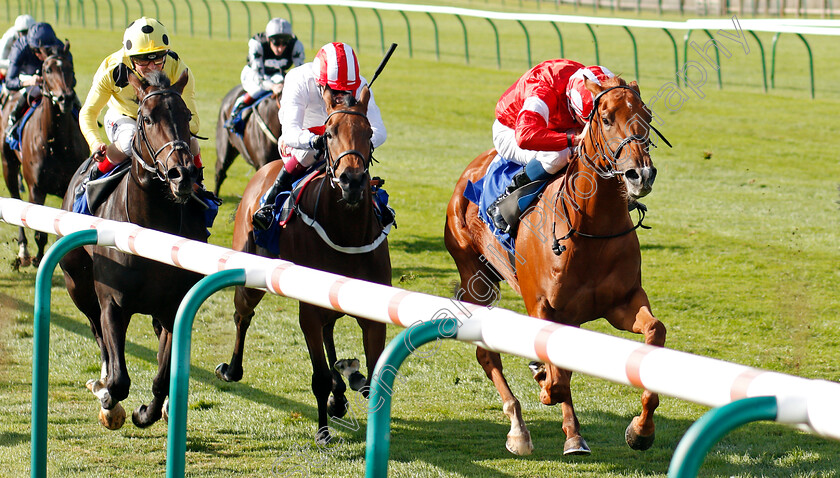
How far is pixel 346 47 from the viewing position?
5395mm

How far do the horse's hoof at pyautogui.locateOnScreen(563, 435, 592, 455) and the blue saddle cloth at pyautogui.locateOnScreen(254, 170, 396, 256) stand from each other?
4.93 ft

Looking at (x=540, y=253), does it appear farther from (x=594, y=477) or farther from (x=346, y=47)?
(x=346, y=47)

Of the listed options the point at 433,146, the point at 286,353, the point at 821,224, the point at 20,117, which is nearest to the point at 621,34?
the point at 433,146

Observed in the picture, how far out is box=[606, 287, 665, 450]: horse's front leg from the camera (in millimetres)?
4395

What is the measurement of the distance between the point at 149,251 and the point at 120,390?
187 centimetres

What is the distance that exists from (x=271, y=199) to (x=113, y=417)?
1447 millimetres

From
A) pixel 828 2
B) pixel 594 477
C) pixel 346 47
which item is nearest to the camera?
pixel 594 477

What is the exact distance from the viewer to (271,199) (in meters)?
5.57

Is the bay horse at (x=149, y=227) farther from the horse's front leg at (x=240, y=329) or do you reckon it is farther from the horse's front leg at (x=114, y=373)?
the horse's front leg at (x=240, y=329)

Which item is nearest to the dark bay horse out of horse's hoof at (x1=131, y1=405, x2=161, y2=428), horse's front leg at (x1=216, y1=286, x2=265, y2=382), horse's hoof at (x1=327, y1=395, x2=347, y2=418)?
horse's front leg at (x1=216, y1=286, x2=265, y2=382)

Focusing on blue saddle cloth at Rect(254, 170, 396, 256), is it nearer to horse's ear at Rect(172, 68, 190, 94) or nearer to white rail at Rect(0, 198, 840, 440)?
horse's ear at Rect(172, 68, 190, 94)

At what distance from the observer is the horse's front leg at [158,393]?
16.5 ft

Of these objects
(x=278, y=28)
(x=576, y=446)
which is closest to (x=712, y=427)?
(x=576, y=446)

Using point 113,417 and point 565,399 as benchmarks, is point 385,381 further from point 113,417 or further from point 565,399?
point 113,417
